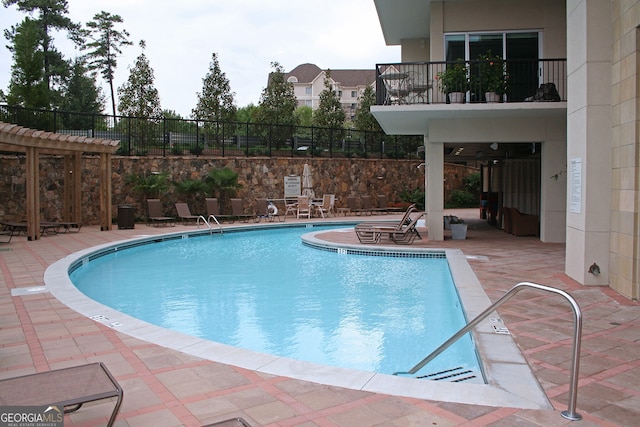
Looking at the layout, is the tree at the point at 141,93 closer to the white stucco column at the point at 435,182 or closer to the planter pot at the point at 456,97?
the white stucco column at the point at 435,182

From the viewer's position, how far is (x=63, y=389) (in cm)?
297

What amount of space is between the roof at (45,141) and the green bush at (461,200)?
60.3 ft

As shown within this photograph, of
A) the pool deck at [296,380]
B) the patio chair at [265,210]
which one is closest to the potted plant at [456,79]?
the pool deck at [296,380]

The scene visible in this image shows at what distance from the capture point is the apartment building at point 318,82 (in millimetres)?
84250

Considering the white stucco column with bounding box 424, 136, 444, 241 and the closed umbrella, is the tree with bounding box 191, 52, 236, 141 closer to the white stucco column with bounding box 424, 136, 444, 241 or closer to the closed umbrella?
the closed umbrella

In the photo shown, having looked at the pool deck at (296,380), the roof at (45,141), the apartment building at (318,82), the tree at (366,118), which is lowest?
the pool deck at (296,380)

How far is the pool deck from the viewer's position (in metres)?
3.49

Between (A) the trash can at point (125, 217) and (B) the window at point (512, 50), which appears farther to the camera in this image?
(A) the trash can at point (125, 217)

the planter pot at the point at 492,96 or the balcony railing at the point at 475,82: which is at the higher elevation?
→ the balcony railing at the point at 475,82

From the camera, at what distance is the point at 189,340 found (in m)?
5.21

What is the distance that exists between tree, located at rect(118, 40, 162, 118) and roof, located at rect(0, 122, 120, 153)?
15.2m

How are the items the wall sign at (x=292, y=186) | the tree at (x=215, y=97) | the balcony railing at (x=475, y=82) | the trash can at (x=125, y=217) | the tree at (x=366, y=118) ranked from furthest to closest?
the tree at (x=366, y=118)
the tree at (x=215, y=97)
the wall sign at (x=292, y=186)
the trash can at (x=125, y=217)
the balcony railing at (x=475, y=82)

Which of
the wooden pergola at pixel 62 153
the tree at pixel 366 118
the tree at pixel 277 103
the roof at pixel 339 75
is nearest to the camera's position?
the wooden pergola at pixel 62 153

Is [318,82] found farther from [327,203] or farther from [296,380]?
[296,380]
